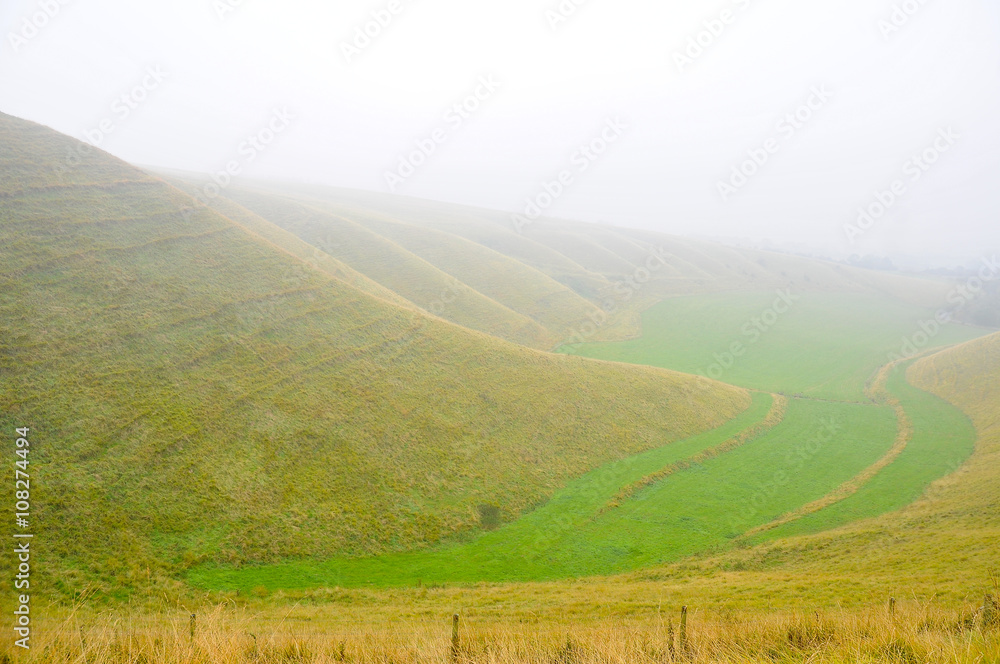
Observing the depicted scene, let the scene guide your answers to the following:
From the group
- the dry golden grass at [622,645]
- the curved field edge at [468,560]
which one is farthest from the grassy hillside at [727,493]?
the dry golden grass at [622,645]

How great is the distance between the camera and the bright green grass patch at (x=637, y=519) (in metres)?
20.4

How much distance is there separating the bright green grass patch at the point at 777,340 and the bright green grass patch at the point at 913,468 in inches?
307

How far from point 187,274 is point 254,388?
14.9m

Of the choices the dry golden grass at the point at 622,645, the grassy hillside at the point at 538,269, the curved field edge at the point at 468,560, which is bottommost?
the curved field edge at the point at 468,560

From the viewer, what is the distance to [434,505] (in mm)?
25516

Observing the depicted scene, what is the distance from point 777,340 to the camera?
87.1 metres

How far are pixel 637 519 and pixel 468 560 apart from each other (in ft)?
35.6

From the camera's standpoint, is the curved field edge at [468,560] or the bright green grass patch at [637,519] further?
the bright green grass patch at [637,519]

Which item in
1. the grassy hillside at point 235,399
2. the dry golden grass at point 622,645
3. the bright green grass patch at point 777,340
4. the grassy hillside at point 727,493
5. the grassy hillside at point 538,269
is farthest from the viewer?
the grassy hillside at point 538,269

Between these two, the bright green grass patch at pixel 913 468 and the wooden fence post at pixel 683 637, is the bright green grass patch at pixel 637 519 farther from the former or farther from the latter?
the wooden fence post at pixel 683 637

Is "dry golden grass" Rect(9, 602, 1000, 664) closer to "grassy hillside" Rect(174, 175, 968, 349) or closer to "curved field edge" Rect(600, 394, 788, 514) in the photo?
"curved field edge" Rect(600, 394, 788, 514)

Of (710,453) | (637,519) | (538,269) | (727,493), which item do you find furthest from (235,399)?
(538,269)

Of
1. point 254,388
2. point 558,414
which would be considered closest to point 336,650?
point 254,388

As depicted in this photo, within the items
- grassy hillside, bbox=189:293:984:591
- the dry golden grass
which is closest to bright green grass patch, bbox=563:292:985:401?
grassy hillside, bbox=189:293:984:591
